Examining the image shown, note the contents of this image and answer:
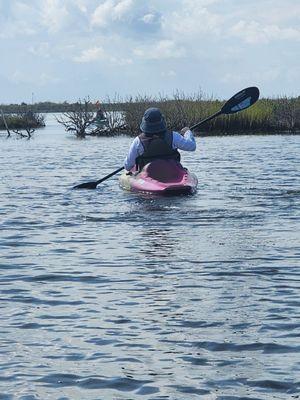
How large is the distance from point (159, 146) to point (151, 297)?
8.45m

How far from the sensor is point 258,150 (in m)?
30.5

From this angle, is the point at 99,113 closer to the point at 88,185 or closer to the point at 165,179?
the point at 88,185

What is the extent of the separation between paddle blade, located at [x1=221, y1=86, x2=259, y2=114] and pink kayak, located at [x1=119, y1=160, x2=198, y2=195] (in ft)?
14.7

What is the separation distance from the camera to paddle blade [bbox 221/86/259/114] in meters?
20.4

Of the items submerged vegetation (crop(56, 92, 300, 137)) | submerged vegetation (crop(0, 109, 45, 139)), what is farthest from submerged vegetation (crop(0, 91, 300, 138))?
submerged vegetation (crop(0, 109, 45, 139))

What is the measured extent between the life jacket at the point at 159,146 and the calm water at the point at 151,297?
883 mm

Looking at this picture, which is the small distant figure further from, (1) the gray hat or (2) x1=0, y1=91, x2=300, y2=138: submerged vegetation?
(1) the gray hat

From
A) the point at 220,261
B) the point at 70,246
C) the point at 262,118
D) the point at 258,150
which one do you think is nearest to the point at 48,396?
the point at 220,261

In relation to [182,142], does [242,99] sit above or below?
above

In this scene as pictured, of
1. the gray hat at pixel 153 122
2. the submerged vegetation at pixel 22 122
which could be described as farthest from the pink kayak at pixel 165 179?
the submerged vegetation at pixel 22 122

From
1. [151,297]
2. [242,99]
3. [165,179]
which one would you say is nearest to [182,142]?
[165,179]

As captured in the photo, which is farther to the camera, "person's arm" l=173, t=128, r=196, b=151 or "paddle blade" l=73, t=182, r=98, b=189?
"paddle blade" l=73, t=182, r=98, b=189

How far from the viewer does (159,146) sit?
16156 mm

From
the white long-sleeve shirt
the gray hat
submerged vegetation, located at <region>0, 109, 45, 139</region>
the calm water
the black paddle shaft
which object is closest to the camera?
the calm water
